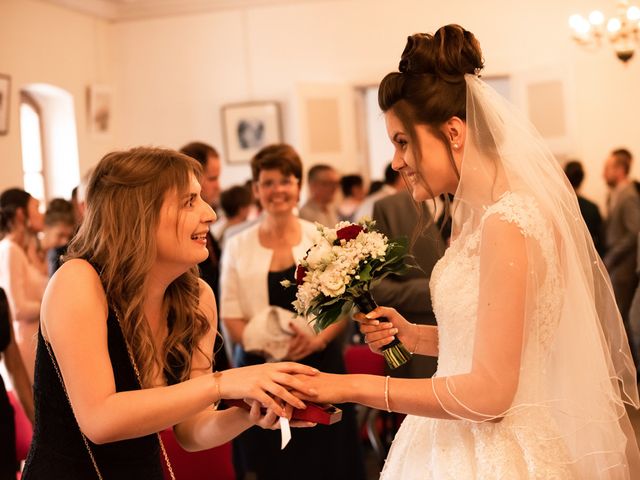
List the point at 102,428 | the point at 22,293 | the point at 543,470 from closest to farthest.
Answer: the point at 102,428 → the point at 543,470 → the point at 22,293

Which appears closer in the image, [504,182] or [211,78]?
[504,182]

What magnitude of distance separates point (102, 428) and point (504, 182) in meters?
1.20

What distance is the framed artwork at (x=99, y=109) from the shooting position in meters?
10.7

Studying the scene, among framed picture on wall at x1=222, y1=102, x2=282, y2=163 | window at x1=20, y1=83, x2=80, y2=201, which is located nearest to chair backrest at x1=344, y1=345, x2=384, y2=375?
window at x1=20, y1=83, x2=80, y2=201

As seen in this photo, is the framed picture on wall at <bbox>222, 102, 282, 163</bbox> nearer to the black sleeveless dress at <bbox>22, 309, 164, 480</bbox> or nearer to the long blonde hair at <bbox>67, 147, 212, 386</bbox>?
Answer: the long blonde hair at <bbox>67, 147, 212, 386</bbox>

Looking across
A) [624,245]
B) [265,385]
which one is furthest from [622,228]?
[265,385]

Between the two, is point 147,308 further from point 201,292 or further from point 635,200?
point 635,200

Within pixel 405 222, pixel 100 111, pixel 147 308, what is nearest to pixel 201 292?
pixel 147 308

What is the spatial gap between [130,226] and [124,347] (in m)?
0.31

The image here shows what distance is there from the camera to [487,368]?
89.9 inches

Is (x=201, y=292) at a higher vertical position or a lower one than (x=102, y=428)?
higher

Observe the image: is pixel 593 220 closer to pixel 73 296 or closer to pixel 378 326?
pixel 378 326

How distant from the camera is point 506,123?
2.58 metres

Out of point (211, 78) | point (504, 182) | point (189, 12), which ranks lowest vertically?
point (504, 182)
